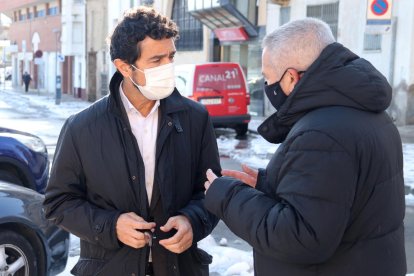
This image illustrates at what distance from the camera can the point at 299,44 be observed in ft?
7.09

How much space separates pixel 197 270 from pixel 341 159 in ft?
3.52

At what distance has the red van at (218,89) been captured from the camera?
1448 cm

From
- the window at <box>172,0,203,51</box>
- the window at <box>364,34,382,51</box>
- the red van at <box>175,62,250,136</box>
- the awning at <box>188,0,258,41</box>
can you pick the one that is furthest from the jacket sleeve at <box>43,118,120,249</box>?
the window at <box>172,0,203,51</box>

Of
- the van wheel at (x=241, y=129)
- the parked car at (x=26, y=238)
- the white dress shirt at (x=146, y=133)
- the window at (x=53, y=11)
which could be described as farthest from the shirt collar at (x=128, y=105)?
the window at (x=53, y=11)

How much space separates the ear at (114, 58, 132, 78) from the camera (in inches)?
105

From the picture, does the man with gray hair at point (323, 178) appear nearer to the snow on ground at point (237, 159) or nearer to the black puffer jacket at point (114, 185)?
the black puffer jacket at point (114, 185)

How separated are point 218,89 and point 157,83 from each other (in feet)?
39.3

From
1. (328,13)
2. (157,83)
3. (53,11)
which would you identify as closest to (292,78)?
(157,83)

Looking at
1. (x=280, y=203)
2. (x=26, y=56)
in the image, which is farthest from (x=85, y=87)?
(x=280, y=203)

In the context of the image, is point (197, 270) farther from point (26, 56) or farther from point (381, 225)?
point (26, 56)

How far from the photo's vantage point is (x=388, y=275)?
2.13 m

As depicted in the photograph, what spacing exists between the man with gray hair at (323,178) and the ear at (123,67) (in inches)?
27.9

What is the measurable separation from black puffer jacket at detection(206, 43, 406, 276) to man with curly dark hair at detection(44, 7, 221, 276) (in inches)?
16.7

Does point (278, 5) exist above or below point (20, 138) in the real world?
above
